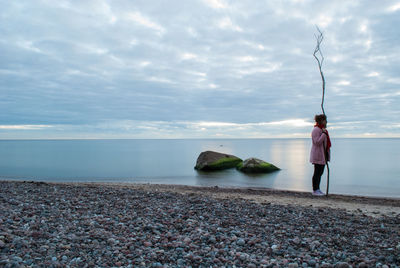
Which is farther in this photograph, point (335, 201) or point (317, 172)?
point (317, 172)

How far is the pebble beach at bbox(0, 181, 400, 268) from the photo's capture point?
15.5 ft

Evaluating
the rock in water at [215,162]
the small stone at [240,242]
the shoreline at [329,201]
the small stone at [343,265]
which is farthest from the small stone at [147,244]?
the rock in water at [215,162]

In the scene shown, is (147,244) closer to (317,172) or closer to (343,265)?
(343,265)

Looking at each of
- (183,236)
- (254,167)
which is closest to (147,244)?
(183,236)

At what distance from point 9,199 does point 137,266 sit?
6.18 meters

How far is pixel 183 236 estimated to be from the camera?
5.79 meters

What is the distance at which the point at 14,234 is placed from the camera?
5379 mm

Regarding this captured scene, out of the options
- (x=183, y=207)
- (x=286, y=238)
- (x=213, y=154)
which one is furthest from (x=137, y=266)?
(x=213, y=154)

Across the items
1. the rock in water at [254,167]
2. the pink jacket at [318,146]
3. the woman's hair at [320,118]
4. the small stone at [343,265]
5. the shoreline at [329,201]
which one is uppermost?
the woman's hair at [320,118]

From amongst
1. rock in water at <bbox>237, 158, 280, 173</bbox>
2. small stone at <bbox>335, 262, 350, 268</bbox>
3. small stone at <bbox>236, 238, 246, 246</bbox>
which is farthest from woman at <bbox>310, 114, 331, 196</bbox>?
rock in water at <bbox>237, 158, 280, 173</bbox>

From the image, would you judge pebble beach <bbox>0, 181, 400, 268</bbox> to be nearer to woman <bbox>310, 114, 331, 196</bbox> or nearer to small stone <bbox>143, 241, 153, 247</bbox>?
small stone <bbox>143, 241, 153, 247</bbox>

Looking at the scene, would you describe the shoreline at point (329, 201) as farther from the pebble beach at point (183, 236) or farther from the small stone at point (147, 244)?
the small stone at point (147, 244)

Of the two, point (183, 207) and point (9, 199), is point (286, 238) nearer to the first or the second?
point (183, 207)

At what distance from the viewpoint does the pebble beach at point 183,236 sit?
4.71 meters
